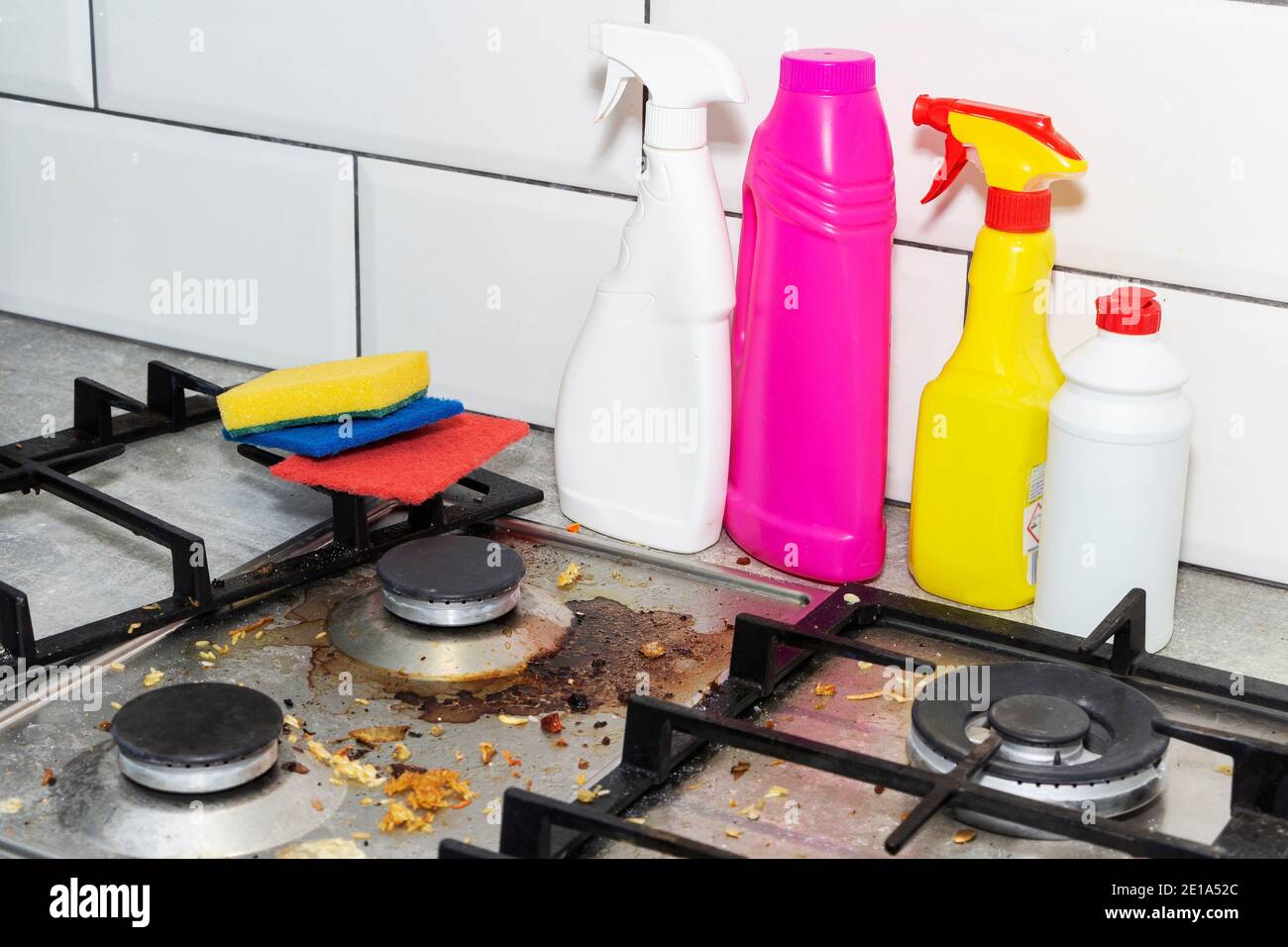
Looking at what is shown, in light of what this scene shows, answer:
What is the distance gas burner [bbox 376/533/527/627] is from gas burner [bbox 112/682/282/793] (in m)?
0.13

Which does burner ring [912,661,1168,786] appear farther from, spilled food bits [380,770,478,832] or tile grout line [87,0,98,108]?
tile grout line [87,0,98,108]

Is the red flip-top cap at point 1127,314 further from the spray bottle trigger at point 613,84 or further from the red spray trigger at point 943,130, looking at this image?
the spray bottle trigger at point 613,84

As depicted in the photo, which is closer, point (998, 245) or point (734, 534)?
point (998, 245)

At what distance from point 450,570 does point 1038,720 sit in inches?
13.2

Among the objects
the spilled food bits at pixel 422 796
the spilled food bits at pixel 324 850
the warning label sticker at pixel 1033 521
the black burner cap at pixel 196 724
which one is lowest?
the spilled food bits at pixel 324 850

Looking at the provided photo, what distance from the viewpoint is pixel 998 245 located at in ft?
2.78

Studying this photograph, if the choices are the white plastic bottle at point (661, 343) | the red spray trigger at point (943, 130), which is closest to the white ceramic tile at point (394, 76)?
the white plastic bottle at point (661, 343)

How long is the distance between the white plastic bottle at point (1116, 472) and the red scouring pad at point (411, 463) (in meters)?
0.34

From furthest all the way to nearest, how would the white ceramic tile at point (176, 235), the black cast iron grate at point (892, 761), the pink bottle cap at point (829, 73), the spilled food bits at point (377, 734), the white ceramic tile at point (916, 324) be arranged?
the white ceramic tile at point (176, 235) < the white ceramic tile at point (916, 324) < the pink bottle cap at point (829, 73) < the spilled food bits at point (377, 734) < the black cast iron grate at point (892, 761)

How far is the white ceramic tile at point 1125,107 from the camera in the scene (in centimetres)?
86

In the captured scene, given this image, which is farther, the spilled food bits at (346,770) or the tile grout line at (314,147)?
the tile grout line at (314,147)
